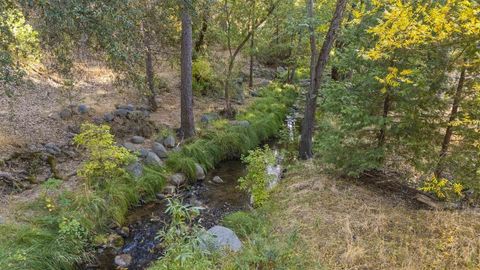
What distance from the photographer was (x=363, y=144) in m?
6.16

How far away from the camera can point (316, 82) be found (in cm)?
802

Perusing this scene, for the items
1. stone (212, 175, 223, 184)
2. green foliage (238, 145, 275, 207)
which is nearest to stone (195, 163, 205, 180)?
stone (212, 175, 223, 184)

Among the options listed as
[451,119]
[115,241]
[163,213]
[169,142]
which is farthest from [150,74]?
[451,119]

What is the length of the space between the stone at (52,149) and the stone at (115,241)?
264 centimetres

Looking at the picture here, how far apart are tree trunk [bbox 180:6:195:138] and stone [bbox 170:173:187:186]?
5.24 ft

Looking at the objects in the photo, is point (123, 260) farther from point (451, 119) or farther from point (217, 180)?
point (451, 119)

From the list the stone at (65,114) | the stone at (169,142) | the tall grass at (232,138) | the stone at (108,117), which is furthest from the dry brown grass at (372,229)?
the stone at (65,114)

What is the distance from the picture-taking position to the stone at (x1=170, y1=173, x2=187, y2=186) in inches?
313

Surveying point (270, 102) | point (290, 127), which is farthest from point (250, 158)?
point (270, 102)

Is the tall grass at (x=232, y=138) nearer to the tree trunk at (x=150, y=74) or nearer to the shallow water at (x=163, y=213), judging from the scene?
the shallow water at (x=163, y=213)

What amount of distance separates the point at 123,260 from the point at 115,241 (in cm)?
50

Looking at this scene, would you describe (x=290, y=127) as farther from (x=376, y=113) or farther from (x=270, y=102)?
(x=376, y=113)

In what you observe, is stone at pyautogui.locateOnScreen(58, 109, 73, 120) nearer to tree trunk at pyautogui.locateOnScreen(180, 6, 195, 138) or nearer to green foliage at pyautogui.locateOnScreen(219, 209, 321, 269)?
tree trunk at pyautogui.locateOnScreen(180, 6, 195, 138)

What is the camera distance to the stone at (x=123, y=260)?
5488mm
